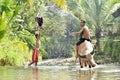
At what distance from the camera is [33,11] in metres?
33.8

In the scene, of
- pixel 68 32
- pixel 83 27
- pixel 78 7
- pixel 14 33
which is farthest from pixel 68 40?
pixel 83 27

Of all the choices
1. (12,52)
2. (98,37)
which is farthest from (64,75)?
(98,37)

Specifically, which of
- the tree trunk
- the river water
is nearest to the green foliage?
the river water

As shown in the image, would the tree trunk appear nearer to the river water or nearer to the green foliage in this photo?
the green foliage

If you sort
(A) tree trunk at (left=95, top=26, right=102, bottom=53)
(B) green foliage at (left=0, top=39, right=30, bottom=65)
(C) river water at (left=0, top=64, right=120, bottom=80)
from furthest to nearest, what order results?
(A) tree trunk at (left=95, top=26, right=102, bottom=53), (B) green foliage at (left=0, top=39, right=30, bottom=65), (C) river water at (left=0, top=64, right=120, bottom=80)

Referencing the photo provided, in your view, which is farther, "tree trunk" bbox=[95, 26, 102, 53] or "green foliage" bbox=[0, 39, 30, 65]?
"tree trunk" bbox=[95, 26, 102, 53]

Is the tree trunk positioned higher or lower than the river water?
higher

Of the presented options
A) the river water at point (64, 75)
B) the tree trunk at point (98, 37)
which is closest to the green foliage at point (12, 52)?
the river water at point (64, 75)

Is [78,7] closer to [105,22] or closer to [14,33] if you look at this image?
[105,22]

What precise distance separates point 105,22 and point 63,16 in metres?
4.38

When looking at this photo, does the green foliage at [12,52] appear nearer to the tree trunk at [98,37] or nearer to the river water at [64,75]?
the river water at [64,75]

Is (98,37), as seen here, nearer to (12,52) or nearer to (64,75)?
(12,52)

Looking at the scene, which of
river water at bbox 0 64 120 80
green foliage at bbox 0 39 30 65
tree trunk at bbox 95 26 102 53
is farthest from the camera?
tree trunk at bbox 95 26 102 53

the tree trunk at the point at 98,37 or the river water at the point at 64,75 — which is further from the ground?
the tree trunk at the point at 98,37
